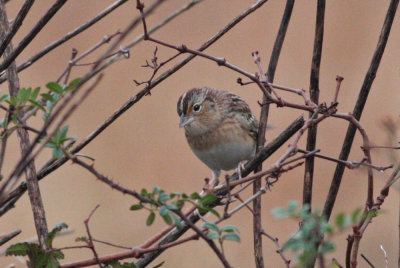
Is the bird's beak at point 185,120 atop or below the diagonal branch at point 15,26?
atop

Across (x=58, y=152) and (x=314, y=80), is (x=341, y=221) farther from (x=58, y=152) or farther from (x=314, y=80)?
(x=314, y=80)

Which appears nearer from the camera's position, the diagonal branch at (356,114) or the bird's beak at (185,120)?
the diagonal branch at (356,114)

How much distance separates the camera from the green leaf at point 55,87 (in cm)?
143

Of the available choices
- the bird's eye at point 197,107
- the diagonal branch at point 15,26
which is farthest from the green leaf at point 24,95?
the bird's eye at point 197,107

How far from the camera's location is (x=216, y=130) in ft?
12.6

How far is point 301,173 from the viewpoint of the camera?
5.92m

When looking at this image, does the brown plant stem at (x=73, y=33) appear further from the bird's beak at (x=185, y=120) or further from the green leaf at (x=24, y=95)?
the bird's beak at (x=185, y=120)

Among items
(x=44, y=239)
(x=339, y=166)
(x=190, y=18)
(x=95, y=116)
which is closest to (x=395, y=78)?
(x=190, y=18)

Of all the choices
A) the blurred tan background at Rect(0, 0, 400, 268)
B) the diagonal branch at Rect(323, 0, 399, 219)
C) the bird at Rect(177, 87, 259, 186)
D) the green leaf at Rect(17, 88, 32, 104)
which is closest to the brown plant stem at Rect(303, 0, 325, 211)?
the diagonal branch at Rect(323, 0, 399, 219)

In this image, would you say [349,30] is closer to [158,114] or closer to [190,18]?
[190,18]

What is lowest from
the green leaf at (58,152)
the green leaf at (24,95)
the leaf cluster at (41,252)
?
the leaf cluster at (41,252)

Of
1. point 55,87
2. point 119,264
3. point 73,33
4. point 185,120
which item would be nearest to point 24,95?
point 55,87

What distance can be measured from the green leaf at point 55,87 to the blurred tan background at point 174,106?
397 centimetres

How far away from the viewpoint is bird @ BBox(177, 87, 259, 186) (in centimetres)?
373
